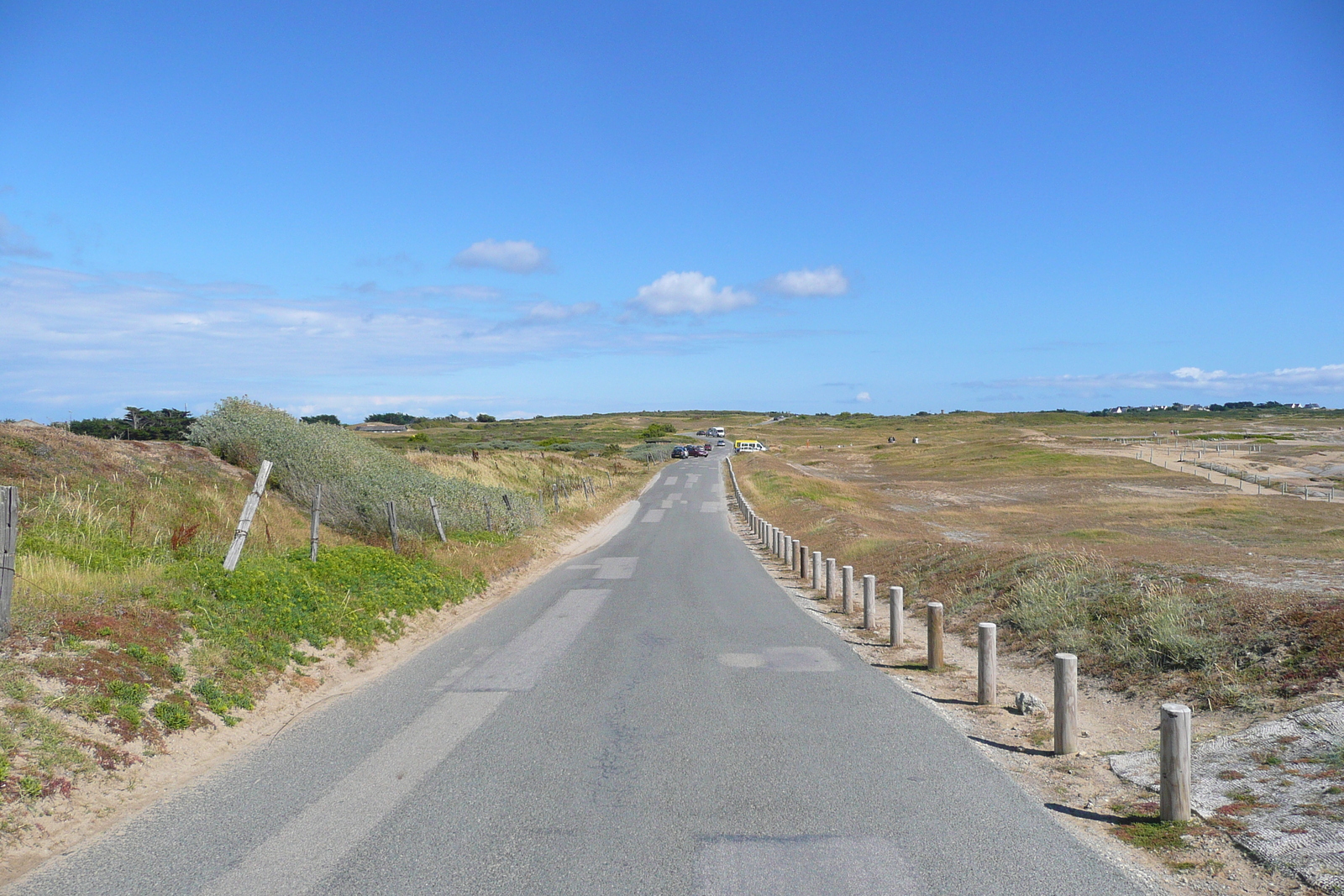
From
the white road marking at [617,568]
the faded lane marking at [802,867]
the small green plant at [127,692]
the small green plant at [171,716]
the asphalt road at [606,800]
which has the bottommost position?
the white road marking at [617,568]

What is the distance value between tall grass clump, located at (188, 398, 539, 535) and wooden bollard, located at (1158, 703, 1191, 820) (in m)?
17.4

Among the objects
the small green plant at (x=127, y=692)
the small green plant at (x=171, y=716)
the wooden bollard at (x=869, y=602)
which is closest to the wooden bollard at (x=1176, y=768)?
the wooden bollard at (x=869, y=602)

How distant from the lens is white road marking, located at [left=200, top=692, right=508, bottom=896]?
4.69 m

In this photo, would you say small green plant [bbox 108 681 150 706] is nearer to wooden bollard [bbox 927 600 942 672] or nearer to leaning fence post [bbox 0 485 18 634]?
leaning fence post [bbox 0 485 18 634]

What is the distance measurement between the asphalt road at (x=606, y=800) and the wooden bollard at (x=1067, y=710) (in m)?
0.74

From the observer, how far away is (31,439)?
1648 cm

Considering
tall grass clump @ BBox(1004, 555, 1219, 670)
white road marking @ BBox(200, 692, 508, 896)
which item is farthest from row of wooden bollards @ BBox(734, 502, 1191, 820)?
white road marking @ BBox(200, 692, 508, 896)

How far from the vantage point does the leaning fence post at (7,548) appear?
23.6 feet

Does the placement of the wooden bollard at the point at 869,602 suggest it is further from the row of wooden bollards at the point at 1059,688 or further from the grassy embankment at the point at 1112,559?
the grassy embankment at the point at 1112,559

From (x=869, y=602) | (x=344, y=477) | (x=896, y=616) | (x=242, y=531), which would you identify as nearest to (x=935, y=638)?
(x=896, y=616)

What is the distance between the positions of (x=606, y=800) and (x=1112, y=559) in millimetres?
11259

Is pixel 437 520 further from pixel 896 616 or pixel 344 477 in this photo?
pixel 896 616

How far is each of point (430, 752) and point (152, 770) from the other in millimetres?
2027

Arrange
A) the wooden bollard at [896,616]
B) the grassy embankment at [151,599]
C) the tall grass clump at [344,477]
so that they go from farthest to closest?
the tall grass clump at [344,477] < the wooden bollard at [896,616] < the grassy embankment at [151,599]
